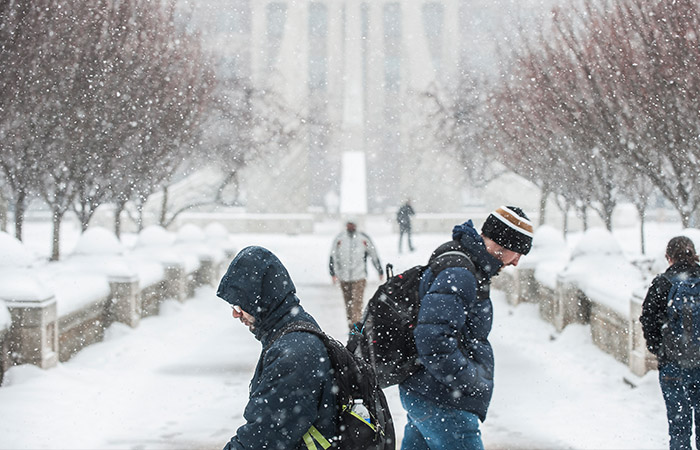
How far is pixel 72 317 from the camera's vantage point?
29.8ft

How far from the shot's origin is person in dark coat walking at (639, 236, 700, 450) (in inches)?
194

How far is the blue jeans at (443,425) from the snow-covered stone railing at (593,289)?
15.5ft

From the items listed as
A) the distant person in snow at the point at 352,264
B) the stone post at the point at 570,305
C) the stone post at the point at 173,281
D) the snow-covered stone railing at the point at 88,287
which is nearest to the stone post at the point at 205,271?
the snow-covered stone railing at the point at 88,287

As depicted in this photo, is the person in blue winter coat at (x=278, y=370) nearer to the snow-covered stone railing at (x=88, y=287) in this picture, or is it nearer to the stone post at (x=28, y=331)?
the snow-covered stone railing at (x=88, y=287)

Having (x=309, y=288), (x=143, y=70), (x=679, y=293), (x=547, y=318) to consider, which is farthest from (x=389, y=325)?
(x=309, y=288)

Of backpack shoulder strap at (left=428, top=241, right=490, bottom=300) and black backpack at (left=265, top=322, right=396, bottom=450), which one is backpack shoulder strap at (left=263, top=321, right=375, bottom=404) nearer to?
black backpack at (left=265, top=322, right=396, bottom=450)

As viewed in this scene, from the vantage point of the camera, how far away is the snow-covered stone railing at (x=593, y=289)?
26.1 ft

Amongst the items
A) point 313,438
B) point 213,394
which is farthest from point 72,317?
point 313,438

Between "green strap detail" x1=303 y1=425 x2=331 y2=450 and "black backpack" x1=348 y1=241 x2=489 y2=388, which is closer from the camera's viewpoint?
"green strap detail" x1=303 y1=425 x2=331 y2=450

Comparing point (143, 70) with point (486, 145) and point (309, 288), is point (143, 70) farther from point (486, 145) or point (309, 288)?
point (486, 145)

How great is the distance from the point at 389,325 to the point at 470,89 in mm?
24013

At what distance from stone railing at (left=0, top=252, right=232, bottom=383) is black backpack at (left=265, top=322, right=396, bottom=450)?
5748 millimetres

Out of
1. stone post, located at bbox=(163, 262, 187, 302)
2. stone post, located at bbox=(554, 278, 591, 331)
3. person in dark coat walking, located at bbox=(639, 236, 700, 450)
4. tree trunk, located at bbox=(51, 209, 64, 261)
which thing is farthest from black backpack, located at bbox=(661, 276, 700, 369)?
tree trunk, located at bbox=(51, 209, 64, 261)

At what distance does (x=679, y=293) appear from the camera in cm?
492
